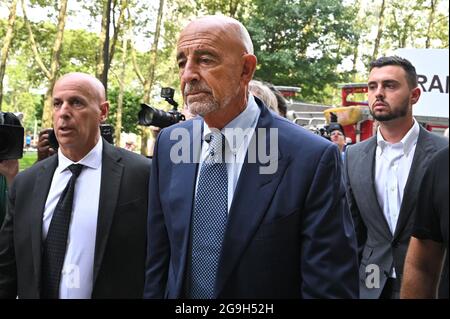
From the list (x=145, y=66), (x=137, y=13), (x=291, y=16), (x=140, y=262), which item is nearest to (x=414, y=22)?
(x=291, y=16)

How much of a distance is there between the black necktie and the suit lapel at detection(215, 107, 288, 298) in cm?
77

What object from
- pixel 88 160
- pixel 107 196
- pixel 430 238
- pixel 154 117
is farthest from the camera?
pixel 154 117

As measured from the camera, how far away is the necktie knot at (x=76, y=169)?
2540 millimetres

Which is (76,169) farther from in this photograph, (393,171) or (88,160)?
(393,171)

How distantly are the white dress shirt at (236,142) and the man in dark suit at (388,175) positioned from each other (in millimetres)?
1269

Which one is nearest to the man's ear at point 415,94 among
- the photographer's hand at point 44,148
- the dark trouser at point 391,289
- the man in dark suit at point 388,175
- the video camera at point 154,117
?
the man in dark suit at point 388,175

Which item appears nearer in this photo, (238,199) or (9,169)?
(238,199)

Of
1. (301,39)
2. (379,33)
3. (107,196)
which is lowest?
(107,196)

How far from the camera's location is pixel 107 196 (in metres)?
2.50

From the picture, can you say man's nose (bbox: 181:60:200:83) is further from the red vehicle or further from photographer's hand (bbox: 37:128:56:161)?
the red vehicle

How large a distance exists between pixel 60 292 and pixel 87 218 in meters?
0.32

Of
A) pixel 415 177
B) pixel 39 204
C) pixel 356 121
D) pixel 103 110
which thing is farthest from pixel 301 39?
pixel 39 204

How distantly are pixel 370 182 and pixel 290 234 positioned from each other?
1.46 meters

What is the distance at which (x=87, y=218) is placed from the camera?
8.02 feet
